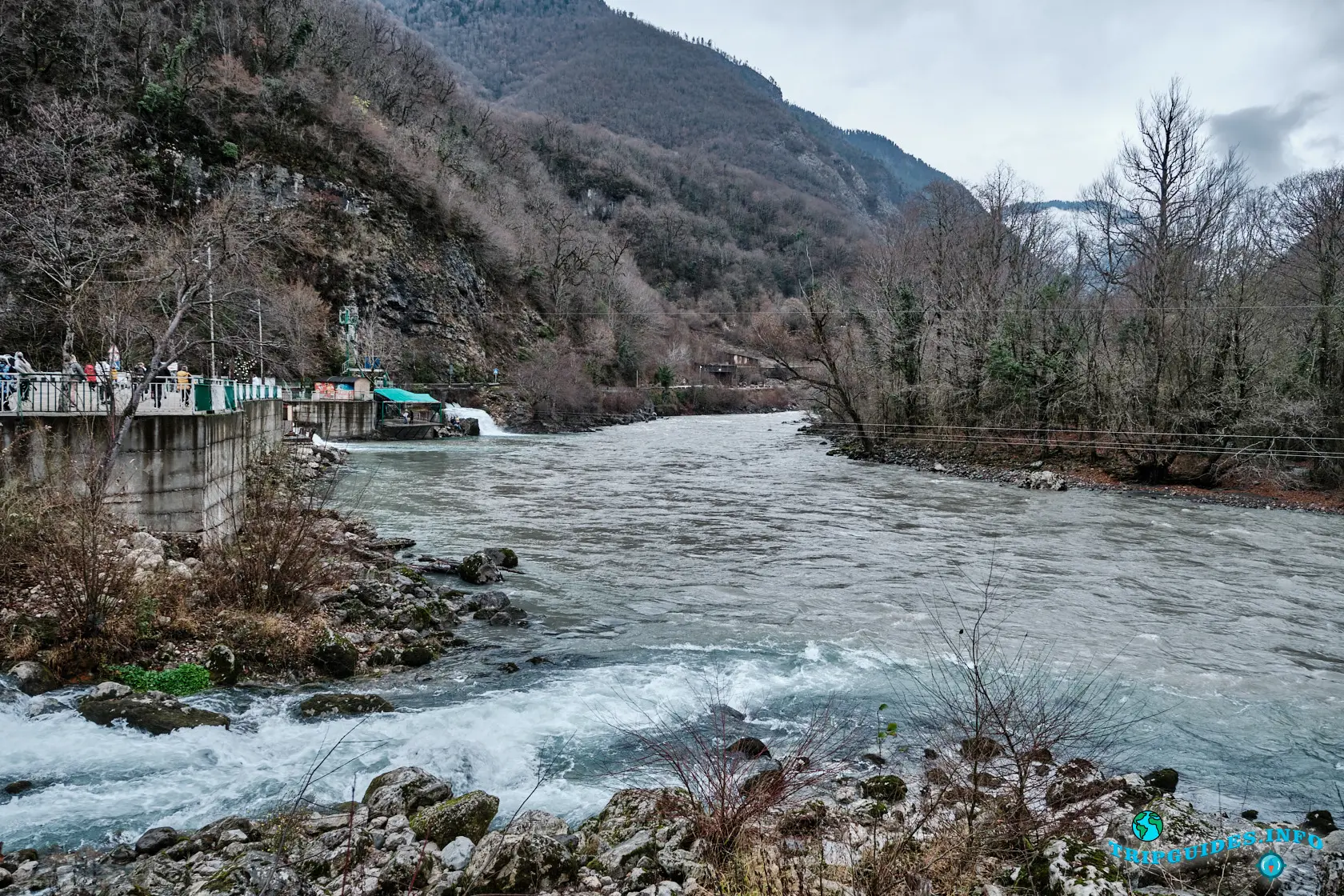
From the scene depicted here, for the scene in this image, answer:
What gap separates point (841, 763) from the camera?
22.4ft

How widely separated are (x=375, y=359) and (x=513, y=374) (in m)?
10.9

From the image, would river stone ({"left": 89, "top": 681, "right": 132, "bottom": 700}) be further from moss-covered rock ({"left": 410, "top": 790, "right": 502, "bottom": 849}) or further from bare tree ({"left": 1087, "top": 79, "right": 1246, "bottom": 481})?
bare tree ({"left": 1087, "top": 79, "right": 1246, "bottom": 481})

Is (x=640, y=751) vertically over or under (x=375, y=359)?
under

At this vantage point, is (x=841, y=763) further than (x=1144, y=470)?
No

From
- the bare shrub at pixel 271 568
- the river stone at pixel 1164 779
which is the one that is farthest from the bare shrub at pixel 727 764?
the bare shrub at pixel 271 568

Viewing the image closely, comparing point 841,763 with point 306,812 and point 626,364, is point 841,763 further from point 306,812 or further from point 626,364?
point 626,364

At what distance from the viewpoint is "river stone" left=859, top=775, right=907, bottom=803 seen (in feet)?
20.1

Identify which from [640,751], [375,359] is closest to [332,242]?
[375,359]

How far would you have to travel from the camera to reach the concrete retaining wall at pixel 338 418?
4266 cm

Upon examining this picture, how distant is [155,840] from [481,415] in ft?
164

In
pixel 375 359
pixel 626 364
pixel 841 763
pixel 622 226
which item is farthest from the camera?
pixel 622 226

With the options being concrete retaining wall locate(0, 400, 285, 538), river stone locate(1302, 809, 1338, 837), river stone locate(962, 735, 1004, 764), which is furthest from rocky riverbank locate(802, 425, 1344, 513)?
concrete retaining wall locate(0, 400, 285, 538)

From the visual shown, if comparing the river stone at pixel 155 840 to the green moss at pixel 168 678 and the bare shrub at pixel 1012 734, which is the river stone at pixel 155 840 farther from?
the bare shrub at pixel 1012 734

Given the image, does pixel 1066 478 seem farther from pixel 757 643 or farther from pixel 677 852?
pixel 677 852
